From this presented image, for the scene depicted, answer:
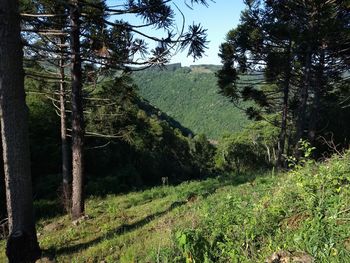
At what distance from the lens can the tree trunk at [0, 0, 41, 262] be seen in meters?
5.39

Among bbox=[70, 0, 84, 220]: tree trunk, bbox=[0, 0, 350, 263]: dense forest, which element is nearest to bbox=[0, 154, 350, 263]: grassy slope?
bbox=[0, 0, 350, 263]: dense forest

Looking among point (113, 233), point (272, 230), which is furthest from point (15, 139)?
point (272, 230)

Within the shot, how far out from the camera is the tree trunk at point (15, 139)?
5.39 m

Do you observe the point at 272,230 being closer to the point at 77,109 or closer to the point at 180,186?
the point at 77,109

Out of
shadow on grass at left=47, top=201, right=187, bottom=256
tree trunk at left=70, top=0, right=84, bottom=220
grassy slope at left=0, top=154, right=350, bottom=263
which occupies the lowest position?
shadow on grass at left=47, top=201, right=187, bottom=256

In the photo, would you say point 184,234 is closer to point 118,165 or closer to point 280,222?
point 280,222

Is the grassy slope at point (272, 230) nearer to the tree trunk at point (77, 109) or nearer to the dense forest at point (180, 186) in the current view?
the dense forest at point (180, 186)

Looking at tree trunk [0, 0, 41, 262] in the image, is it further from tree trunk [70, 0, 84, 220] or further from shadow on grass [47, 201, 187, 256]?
tree trunk [70, 0, 84, 220]

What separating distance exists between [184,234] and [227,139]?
66.9 metres

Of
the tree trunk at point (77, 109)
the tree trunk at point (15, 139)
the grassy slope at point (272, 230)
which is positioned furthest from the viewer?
the tree trunk at point (77, 109)

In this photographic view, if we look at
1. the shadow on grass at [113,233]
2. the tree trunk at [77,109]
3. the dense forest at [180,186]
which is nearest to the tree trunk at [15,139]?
the dense forest at [180,186]

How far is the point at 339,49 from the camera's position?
15273 millimetres

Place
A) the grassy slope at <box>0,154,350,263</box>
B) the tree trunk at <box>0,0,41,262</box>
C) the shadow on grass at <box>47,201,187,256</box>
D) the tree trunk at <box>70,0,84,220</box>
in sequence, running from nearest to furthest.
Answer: the grassy slope at <box>0,154,350,263</box>
the tree trunk at <box>0,0,41,262</box>
the shadow on grass at <box>47,201,187,256</box>
the tree trunk at <box>70,0,84,220</box>

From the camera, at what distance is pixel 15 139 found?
→ 18.2ft
